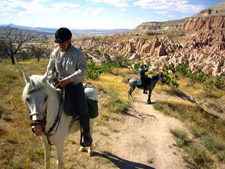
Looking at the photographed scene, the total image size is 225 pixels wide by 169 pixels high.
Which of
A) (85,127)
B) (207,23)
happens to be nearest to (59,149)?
(85,127)

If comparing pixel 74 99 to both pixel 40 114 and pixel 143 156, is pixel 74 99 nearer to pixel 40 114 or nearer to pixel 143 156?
pixel 40 114

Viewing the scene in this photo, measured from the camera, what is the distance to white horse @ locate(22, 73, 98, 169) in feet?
7.02

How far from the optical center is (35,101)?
2.14 m

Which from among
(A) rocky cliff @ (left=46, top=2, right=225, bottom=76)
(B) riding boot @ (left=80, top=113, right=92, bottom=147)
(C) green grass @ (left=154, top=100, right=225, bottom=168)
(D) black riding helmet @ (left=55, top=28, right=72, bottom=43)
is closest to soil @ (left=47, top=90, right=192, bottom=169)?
(C) green grass @ (left=154, top=100, right=225, bottom=168)

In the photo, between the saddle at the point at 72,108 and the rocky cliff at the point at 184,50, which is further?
the rocky cliff at the point at 184,50

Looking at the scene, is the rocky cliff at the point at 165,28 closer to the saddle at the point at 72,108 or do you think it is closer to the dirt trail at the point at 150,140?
the dirt trail at the point at 150,140

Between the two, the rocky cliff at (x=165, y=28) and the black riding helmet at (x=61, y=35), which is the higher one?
the rocky cliff at (x=165, y=28)

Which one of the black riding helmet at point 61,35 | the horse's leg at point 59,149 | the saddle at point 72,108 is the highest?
the black riding helmet at point 61,35

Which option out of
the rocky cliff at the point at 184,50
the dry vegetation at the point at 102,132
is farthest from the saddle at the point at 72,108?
the rocky cliff at the point at 184,50

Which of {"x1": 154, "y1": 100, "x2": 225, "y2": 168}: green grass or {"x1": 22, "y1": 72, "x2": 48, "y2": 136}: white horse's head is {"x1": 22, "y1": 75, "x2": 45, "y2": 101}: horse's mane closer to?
→ {"x1": 22, "y1": 72, "x2": 48, "y2": 136}: white horse's head

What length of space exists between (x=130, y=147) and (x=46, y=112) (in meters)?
3.55

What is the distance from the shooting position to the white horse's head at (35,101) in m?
2.13

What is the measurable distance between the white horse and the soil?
3.99ft

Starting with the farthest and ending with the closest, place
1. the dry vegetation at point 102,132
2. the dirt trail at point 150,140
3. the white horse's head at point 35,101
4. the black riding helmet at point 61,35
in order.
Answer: the dirt trail at point 150,140, the dry vegetation at point 102,132, the black riding helmet at point 61,35, the white horse's head at point 35,101
